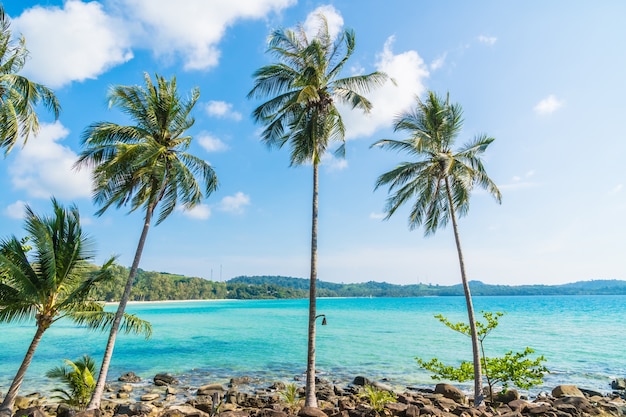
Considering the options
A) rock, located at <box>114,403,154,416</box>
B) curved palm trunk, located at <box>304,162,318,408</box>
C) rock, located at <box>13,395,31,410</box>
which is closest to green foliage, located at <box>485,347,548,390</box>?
curved palm trunk, located at <box>304,162,318,408</box>

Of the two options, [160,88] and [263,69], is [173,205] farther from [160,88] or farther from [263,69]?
[263,69]

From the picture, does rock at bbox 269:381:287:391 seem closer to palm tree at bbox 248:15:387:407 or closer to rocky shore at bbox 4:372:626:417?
rocky shore at bbox 4:372:626:417

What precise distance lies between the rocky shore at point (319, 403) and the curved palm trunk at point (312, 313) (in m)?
0.63

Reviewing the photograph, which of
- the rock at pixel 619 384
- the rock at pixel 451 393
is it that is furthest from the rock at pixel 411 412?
the rock at pixel 619 384

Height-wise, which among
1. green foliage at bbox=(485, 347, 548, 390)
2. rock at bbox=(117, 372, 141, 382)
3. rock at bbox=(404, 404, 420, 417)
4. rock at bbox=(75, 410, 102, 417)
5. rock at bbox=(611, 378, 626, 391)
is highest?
green foliage at bbox=(485, 347, 548, 390)

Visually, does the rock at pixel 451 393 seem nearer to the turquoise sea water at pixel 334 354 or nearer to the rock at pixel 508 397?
the rock at pixel 508 397

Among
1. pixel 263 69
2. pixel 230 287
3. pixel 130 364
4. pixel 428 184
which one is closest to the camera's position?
pixel 263 69

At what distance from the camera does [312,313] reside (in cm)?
1036

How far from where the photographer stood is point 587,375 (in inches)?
728

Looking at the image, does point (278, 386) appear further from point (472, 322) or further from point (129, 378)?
point (472, 322)

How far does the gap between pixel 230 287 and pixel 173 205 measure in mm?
178525

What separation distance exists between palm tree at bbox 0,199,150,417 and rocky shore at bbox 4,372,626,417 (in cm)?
248

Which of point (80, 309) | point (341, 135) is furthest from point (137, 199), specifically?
point (341, 135)

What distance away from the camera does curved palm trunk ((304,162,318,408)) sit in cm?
984
